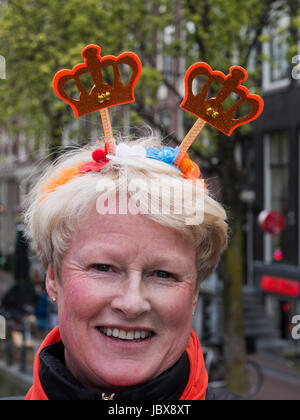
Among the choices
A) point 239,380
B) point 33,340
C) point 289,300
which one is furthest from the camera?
point 289,300

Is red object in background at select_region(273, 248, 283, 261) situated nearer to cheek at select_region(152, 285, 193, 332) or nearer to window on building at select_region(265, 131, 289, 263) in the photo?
window on building at select_region(265, 131, 289, 263)

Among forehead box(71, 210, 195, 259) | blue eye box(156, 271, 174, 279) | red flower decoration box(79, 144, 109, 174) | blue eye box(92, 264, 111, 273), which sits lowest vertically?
blue eye box(156, 271, 174, 279)

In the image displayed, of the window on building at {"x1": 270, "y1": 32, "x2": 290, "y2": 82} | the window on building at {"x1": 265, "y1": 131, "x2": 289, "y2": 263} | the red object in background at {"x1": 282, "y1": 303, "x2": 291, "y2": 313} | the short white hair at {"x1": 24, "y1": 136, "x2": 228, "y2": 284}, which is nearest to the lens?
the short white hair at {"x1": 24, "y1": 136, "x2": 228, "y2": 284}

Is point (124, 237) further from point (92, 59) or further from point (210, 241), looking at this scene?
point (92, 59)

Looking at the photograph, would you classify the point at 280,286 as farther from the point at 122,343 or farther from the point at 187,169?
the point at 122,343

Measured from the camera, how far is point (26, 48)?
11.5 metres

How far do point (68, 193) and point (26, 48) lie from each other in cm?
1057

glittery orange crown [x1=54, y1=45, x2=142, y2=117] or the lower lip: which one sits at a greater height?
glittery orange crown [x1=54, y1=45, x2=142, y2=117]

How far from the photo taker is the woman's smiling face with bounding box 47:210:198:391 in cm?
156

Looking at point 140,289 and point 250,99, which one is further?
point 250,99

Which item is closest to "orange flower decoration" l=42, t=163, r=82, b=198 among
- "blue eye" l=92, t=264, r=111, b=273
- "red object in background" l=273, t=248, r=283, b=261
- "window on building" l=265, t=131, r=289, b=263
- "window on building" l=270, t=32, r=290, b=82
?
"blue eye" l=92, t=264, r=111, b=273

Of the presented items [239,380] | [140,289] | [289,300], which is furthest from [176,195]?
[289,300]

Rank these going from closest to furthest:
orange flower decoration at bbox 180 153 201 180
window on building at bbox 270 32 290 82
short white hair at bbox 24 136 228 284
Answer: short white hair at bbox 24 136 228 284, orange flower decoration at bbox 180 153 201 180, window on building at bbox 270 32 290 82

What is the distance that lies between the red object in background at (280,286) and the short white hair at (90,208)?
12.8m
